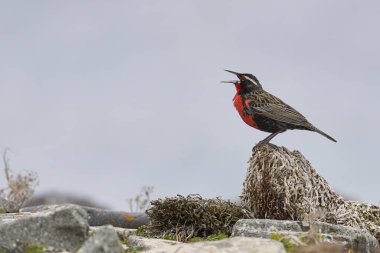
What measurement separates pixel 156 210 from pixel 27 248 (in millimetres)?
4570

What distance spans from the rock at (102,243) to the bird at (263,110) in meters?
6.65

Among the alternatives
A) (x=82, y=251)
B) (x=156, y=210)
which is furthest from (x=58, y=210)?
(x=156, y=210)

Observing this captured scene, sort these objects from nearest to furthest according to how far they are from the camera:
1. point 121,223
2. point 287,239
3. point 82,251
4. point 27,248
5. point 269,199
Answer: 1. point 82,251
2. point 27,248
3. point 287,239
4. point 269,199
5. point 121,223

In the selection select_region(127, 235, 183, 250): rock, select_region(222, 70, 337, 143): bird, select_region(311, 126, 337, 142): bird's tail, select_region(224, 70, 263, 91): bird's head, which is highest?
select_region(224, 70, 263, 91): bird's head

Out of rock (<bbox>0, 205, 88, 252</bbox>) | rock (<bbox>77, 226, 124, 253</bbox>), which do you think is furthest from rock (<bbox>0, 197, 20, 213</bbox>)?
rock (<bbox>77, 226, 124, 253</bbox>)

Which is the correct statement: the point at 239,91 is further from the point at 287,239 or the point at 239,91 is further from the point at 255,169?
the point at 287,239

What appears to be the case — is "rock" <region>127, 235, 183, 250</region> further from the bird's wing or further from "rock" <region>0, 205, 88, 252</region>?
the bird's wing

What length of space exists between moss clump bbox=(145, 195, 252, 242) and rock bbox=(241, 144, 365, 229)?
1.41 ft

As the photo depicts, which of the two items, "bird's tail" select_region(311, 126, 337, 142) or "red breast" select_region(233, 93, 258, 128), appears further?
"bird's tail" select_region(311, 126, 337, 142)

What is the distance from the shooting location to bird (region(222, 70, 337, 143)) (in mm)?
14609

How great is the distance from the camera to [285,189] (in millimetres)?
13023

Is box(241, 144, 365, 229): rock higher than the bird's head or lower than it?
lower

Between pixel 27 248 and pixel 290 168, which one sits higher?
pixel 290 168

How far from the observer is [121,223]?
63.1 feet
